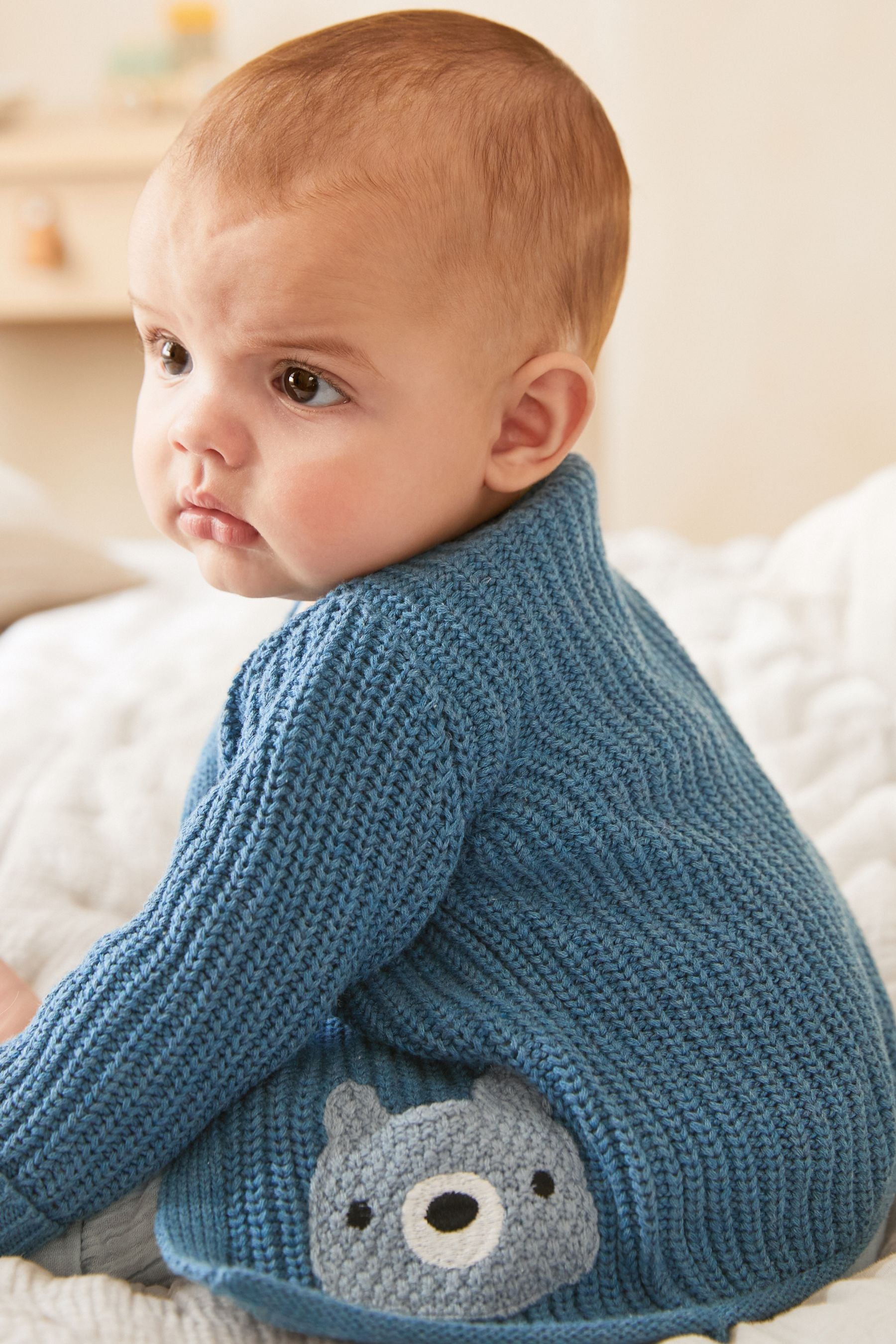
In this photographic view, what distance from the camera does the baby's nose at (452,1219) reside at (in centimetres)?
57

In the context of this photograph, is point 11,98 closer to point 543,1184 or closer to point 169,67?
point 169,67

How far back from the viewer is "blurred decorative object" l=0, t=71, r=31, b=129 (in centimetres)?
261

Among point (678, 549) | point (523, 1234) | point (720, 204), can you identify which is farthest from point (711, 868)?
point (720, 204)

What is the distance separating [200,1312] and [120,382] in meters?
2.60

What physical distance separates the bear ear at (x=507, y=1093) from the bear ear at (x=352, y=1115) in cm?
5

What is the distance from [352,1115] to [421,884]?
0.39ft

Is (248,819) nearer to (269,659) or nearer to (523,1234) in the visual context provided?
(269,659)

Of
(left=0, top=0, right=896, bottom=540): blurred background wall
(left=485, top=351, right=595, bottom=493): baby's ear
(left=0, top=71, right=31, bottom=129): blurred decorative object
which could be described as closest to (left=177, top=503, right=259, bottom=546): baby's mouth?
(left=485, top=351, right=595, bottom=493): baby's ear

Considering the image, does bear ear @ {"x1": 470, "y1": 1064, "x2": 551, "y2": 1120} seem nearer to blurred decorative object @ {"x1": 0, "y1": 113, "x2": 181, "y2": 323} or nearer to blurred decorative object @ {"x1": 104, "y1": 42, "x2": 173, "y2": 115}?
blurred decorative object @ {"x1": 0, "y1": 113, "x2": 181, "y2": 323}

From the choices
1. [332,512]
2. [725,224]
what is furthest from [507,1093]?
[725,224]

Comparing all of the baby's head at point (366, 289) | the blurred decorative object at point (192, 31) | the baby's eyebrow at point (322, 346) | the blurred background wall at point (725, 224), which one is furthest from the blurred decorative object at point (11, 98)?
the baby's eyebrow at point (322, 346)

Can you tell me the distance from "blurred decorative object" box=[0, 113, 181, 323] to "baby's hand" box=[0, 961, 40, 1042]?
2005mm

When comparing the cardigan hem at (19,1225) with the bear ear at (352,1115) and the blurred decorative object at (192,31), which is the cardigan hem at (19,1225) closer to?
the bear ear at (352,1115)

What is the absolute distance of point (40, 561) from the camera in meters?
1.52
